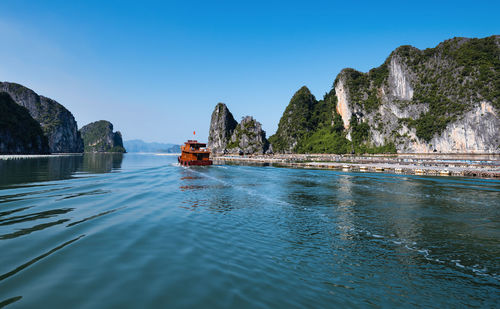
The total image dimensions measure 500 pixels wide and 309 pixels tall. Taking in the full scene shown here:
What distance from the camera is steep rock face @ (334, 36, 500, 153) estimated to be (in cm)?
9425

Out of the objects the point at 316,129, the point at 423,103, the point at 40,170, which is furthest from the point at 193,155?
the point at 316,129

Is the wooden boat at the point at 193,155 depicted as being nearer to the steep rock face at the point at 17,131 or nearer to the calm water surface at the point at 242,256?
the calm water surface at the point at 242,256

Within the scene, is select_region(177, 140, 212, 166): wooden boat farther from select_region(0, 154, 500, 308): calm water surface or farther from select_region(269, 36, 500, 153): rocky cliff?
select_region(269, 36, 500, 153): rocky cliff

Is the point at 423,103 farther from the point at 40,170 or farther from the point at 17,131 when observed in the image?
the point at 17,131

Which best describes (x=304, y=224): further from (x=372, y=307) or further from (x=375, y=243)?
(x=372, y=307)

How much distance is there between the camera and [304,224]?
13305mm

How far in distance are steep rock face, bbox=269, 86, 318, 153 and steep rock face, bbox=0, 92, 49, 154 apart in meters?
166

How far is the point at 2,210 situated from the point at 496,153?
131m

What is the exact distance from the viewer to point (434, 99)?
354 feet

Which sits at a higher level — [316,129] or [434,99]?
[434,99]

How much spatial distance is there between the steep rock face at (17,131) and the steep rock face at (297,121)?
165930 millimetres

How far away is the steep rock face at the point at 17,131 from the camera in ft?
434

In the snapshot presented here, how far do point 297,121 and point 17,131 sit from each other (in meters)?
182

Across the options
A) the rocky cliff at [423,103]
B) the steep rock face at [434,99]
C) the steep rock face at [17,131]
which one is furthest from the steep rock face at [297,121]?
the steep rock face at [17,131]
